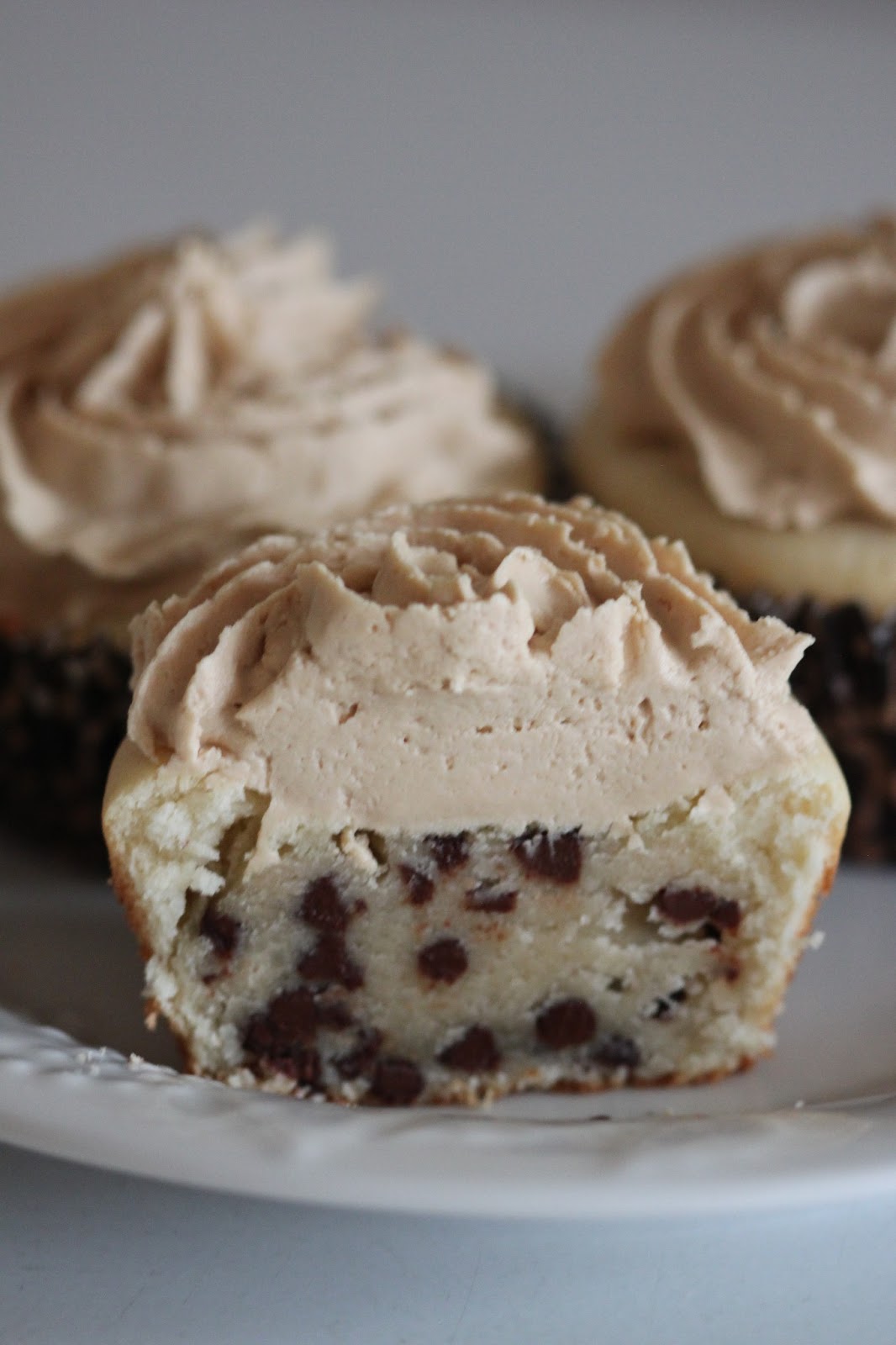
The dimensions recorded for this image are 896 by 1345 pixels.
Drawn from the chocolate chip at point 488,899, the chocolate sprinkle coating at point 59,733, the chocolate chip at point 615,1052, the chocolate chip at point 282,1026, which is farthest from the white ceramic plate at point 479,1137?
the chocolate sprinkle coating at point 59,733

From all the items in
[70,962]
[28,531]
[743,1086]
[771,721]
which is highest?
[771,721]

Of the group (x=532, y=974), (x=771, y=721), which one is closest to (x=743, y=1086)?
(x=532, y=974)

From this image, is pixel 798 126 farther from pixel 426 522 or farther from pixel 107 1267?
pixel 107 1267

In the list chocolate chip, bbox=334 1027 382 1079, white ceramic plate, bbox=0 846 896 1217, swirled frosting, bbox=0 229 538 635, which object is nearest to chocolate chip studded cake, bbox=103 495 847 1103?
chocolate chip, bbox=334 1027 382 1079

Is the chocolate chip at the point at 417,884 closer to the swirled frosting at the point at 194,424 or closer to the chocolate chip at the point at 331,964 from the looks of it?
the chocolate chip at the point at 331,964

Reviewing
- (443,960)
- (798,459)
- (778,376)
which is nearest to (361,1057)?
(443,960)

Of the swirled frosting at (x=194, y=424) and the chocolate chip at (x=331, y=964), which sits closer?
the chocolate chip at (x=331, y=964)

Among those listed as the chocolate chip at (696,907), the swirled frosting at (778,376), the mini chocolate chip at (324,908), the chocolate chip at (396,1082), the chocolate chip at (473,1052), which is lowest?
the chocolate chip at (396,1082)
